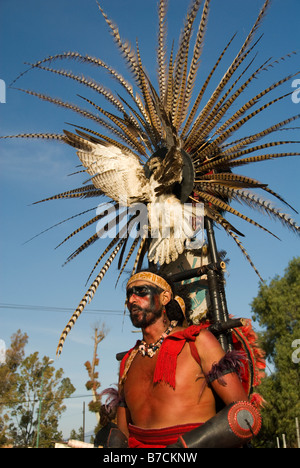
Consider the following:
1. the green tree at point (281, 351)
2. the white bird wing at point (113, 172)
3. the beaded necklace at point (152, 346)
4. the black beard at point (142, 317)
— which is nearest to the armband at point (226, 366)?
the beaded necklace at point (152, 346)

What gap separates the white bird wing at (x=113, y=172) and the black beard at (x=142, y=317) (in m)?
1.58

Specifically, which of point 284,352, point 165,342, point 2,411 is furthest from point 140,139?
point 2,411

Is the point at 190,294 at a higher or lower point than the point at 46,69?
lower

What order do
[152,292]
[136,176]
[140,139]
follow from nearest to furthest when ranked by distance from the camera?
[152,292] → [136,176] → [140,139]

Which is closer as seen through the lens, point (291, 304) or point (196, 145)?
point (196, 145)

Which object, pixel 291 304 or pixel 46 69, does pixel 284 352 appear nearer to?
pixel 291 304

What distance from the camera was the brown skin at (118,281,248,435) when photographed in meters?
2.91

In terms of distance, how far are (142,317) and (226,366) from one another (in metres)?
0.79

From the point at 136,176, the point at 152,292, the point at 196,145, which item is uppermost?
the point at 196,145

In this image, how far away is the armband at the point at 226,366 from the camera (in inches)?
113

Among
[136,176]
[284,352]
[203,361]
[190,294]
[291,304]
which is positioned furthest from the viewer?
[291,304]

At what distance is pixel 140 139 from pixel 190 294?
6.49ft

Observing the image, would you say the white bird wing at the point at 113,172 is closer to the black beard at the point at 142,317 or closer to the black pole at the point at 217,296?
the black pole at the point at 217,296

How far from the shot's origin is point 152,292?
3492mm
